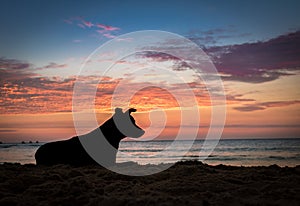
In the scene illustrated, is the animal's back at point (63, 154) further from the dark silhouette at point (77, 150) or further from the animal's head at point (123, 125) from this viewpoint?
the animal's head at point (123, 125)

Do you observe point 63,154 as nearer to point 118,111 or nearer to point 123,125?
point 123,125

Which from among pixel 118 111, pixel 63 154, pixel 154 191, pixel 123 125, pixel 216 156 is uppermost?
pixel 118 111

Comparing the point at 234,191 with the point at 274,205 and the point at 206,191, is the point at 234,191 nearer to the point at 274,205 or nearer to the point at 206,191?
the point at 206,191

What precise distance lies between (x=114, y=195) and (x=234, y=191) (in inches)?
72.4

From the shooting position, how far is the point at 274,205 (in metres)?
3.61

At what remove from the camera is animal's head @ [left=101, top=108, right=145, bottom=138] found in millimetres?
8867

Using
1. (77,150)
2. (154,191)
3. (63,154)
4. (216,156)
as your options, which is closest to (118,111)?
(77,150)

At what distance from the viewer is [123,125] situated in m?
9.04

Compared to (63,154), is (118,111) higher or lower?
higher

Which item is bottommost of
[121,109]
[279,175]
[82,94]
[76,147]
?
[279,175]

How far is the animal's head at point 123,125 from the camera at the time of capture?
887 cm

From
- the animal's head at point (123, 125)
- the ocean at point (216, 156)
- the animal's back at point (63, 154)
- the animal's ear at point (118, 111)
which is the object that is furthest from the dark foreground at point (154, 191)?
the ocean at point (216, 156)

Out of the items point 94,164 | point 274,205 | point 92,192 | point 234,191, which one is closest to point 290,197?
point 274,205

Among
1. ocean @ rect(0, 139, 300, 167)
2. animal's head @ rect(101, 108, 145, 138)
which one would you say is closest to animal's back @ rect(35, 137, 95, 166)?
animal's head @ rect(101, 108, 145, 138)
